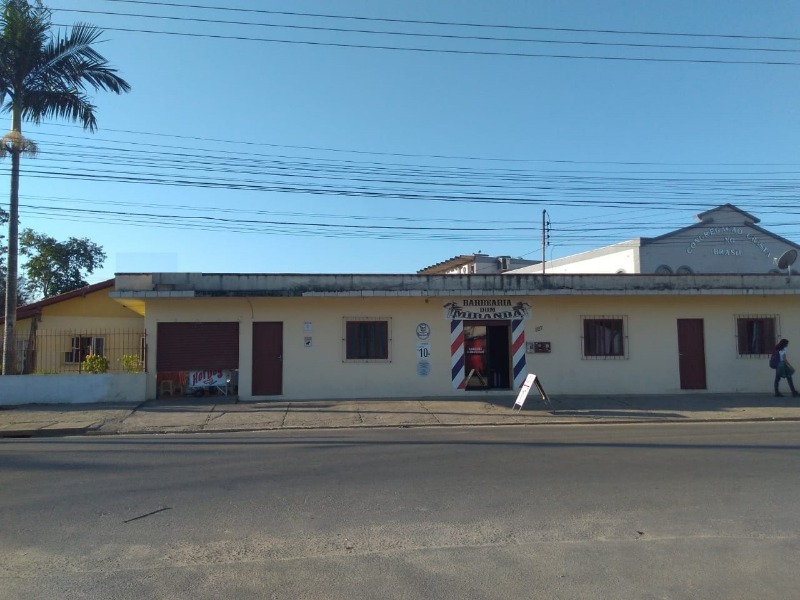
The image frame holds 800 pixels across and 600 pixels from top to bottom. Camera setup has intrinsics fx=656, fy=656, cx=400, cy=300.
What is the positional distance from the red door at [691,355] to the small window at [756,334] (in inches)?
47.8

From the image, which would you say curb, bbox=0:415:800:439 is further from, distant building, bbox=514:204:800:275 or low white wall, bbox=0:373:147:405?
distant building, bbox=514:204:800:275

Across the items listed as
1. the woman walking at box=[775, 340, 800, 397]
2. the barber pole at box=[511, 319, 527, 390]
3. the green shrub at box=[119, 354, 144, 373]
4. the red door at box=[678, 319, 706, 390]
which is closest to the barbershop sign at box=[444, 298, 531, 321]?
the barber pole at box=[511, 319, 527, 390]

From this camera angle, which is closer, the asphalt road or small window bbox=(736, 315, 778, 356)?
the asphalt road

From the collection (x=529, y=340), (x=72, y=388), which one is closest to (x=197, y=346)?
(x=72, y=388)

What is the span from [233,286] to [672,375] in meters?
12.7

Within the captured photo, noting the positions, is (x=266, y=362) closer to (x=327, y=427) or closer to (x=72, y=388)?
(x=72, y=388)

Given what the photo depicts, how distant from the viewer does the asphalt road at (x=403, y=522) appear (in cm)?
485

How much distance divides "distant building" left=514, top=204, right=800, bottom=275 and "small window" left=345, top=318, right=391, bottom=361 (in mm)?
18026

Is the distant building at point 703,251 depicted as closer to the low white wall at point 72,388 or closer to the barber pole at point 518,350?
the barber pole at point 518,350

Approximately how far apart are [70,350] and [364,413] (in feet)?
39.5

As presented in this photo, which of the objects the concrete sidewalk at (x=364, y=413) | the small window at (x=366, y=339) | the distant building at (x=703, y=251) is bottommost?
the concrete sidewalk at (x=364, y=413)

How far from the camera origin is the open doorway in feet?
62.0

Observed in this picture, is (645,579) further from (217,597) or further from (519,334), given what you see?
(519,334)

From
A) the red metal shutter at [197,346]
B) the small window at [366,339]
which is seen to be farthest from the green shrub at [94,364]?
the small window at [366,339]
